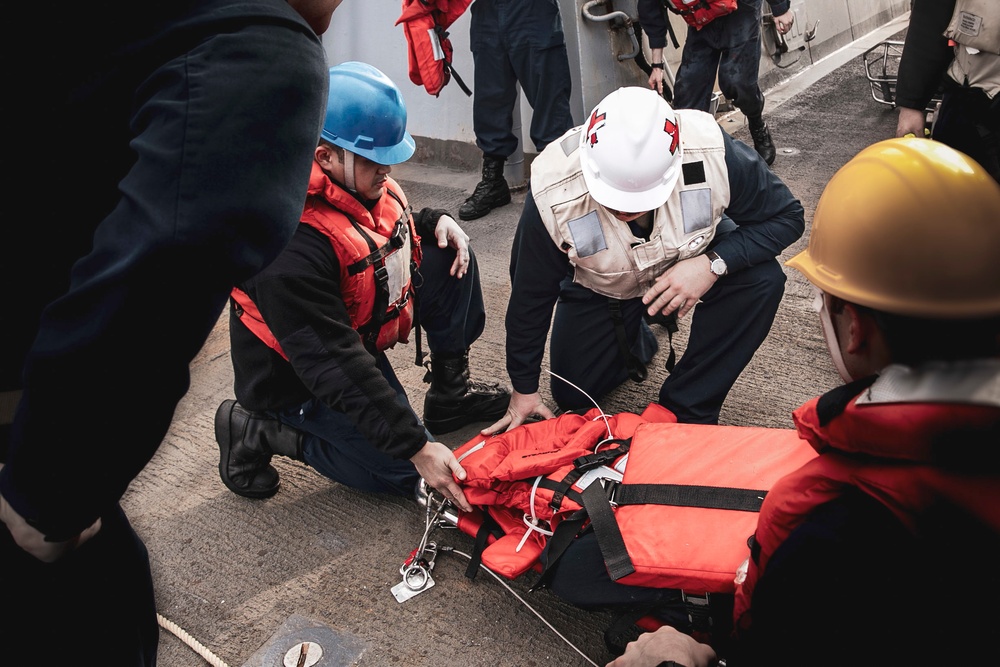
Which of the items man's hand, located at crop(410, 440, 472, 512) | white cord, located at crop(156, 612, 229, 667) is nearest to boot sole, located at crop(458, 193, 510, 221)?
man's hand, located at crop(410, 440, 472, 512)

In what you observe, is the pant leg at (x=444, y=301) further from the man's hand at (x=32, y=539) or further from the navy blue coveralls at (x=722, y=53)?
the navy blue coveralls at (x=722, y=53)

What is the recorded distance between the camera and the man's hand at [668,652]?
5.30 ft

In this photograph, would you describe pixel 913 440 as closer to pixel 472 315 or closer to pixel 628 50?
pixel 472 315

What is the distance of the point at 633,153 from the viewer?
237cm

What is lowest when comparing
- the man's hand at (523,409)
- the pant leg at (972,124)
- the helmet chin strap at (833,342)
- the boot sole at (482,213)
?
the boot sole at (482,213)

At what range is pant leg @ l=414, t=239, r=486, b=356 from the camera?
124 inches

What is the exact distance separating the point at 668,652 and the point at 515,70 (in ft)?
13.1

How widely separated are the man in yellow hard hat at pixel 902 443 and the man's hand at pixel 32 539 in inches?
40.3

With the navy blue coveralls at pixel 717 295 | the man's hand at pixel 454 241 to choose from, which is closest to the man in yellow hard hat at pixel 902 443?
the navy blue coveralls at pixel 717 295

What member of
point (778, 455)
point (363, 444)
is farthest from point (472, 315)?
point (778, 455)

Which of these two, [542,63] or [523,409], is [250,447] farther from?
[542,63]

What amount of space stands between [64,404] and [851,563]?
1.06 meters

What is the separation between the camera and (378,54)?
19.6ft

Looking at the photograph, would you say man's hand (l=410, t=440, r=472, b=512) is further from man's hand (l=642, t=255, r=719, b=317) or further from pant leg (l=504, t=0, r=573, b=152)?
pant leg (l=504, t=0, r=573, b=152)
